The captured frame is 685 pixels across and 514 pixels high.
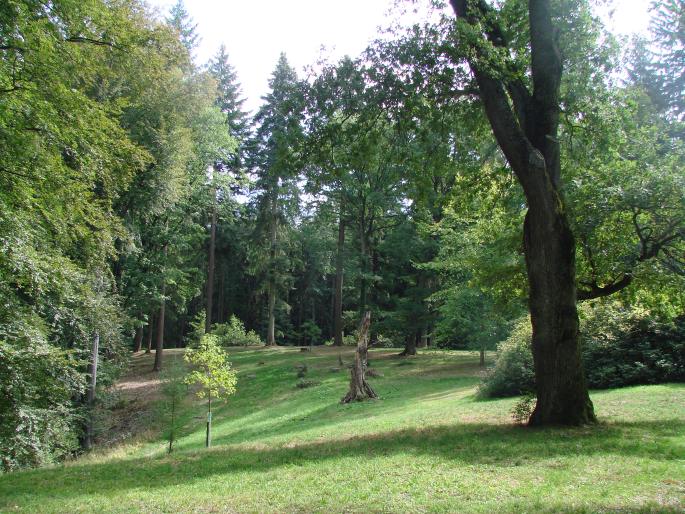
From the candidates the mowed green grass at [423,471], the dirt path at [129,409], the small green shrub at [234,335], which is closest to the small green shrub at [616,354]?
the mowed green grass at [423,471]

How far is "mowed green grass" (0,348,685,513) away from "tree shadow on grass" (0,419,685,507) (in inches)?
1.0

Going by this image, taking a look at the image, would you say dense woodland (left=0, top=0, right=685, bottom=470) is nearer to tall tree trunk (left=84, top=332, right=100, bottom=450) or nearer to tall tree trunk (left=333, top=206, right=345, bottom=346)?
tall tree trunk (left=84, top=332, right=100, bottom=450)

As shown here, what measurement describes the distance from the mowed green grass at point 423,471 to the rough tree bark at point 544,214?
29.0 inches

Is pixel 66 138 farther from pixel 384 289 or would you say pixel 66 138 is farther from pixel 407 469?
pixel 384 289

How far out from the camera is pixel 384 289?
33719 mm

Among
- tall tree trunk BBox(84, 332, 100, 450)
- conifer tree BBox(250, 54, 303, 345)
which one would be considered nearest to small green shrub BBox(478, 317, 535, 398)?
tall tree trunk BBox(84, 332, 100, 450)

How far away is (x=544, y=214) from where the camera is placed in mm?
8789

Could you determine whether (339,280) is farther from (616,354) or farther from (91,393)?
(616,354)

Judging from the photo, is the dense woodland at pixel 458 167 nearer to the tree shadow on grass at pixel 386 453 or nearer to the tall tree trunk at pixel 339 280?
the tree shadow on grass at pixel 386 453

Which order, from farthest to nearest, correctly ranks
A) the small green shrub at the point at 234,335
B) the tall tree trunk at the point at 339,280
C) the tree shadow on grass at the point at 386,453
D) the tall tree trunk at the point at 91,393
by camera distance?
the small green shrub at the point at 234,335, the tall tree trunk at the point at 339,280, the tall tree trunk at the point at 91,393, the tree shadow on grass at the point at 386,453

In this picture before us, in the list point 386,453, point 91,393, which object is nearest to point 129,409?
point 91,393

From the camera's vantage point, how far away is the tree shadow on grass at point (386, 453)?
7.11 metres

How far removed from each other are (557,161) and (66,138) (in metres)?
8.96

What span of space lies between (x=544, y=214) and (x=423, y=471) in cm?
482
